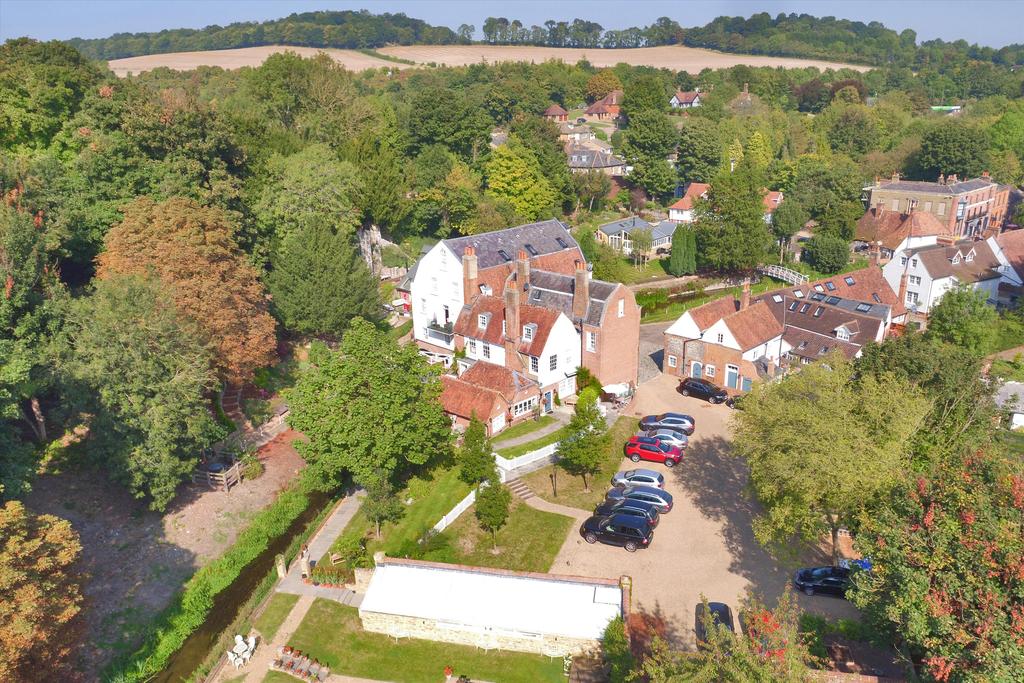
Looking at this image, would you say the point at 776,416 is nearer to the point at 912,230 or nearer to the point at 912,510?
the point at 912,510

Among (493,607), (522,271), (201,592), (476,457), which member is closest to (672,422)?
(476,457)

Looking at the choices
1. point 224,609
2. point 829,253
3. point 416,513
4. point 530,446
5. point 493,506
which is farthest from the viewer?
point 829,253

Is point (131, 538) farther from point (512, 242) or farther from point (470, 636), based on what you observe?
point (512, 242)

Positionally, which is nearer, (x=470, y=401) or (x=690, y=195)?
(x=470, y=401)

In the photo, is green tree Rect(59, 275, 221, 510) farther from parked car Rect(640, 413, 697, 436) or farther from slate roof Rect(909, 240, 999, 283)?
slate roof Rect(909, 240, 999, 283)

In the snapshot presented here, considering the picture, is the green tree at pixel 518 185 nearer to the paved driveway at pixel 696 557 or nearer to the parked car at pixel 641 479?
the paved driveway at pixel 696 557

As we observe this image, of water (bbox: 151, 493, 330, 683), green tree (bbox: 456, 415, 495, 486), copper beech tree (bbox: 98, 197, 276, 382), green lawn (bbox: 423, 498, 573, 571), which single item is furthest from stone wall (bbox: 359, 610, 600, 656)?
copper beech tree (bbox: 98, 197, 276, 382)

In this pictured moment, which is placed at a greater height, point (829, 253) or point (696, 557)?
point (829, 253)

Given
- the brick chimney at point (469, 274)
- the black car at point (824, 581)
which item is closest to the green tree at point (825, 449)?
the black car at point (824, 581)

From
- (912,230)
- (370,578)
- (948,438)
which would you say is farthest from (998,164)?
(370,578)
